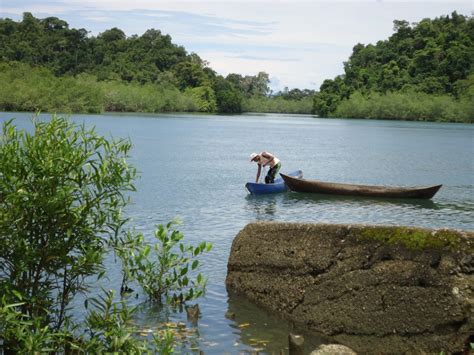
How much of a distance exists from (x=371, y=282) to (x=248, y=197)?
1704cm

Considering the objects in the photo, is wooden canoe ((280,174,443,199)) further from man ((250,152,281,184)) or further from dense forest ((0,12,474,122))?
dense forest ((0,12,474,122))

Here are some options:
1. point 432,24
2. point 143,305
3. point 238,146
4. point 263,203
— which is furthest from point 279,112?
point 143,305

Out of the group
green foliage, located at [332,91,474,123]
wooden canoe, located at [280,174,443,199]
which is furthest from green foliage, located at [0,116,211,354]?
green foliage, located at [332,91,474,123]

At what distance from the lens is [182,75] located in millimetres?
155250

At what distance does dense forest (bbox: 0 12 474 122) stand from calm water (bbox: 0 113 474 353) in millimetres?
47235

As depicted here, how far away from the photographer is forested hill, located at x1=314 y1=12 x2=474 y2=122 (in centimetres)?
11262

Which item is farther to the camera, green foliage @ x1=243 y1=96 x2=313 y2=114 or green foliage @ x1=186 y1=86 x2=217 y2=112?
green foliage @ x1=243 y1=96 x2=313 y2=114

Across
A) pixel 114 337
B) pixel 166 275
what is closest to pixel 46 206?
pixel 114 337

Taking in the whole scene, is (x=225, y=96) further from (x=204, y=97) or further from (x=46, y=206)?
(x=46, y=206)

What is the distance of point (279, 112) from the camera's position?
196375mm

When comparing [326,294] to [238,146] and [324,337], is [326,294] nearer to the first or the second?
[324,337]

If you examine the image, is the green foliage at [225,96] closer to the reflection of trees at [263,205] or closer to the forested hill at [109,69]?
the forested hill at [109,69]

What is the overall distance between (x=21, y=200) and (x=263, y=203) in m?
18.0

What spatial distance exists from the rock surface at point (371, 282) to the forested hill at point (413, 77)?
340 feet
